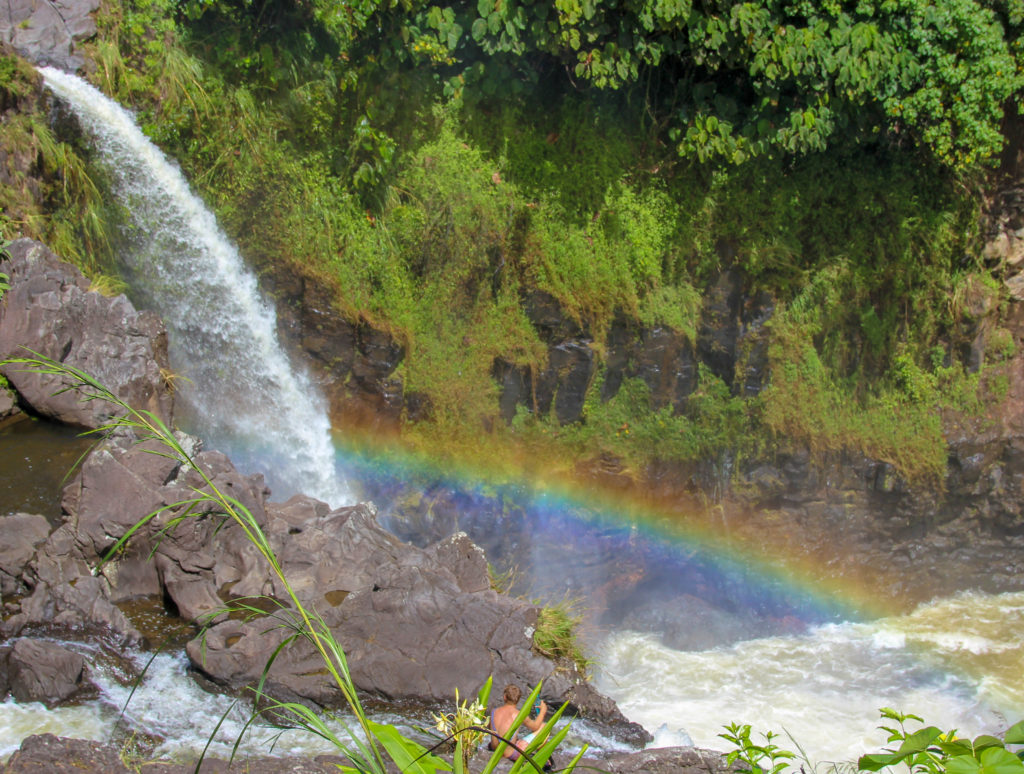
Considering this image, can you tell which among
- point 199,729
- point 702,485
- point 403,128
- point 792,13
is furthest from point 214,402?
point 792,13

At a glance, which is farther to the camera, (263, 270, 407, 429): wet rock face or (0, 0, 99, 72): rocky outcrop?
(263, 270, 407, 429): wet rock face

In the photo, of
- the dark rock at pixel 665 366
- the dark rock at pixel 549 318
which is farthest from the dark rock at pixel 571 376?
the dark rock at pixel 665 366

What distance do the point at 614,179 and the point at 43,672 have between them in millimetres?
8688

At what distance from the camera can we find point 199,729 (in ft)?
16.7

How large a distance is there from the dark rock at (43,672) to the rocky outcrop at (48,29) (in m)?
8.08

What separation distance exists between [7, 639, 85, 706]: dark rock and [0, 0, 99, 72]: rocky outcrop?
808 cm

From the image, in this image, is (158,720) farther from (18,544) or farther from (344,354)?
(344,354)

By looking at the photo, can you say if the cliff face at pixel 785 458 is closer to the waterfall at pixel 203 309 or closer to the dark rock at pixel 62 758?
the waterfall at pixel 203 309

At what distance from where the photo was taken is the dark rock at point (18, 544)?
5.92 m

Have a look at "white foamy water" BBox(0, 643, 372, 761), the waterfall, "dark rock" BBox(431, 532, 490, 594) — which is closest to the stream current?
the waterfall

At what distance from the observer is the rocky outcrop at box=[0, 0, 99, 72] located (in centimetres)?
1038

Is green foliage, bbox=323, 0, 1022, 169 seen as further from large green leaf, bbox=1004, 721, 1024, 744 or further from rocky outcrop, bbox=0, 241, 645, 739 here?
large green leaf, bbox=1004, 721, 1024, 744

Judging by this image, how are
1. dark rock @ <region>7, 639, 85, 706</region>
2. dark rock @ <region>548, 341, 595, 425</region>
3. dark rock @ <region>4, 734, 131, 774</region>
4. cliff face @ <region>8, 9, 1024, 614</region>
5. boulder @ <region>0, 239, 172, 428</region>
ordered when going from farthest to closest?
1. dark rock @ <region>548, 341, 595, 425</region>
2. cliff face @ <region>8, 9, 1024, 614</region>
3. boulder @ <region>0, 239, 172, 428</region>
4. dark rock @ <region>7, 639, 85, 706</region>
5. dark rock @ <region>4, 734, 131, 774</region>

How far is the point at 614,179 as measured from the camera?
1124 cm
